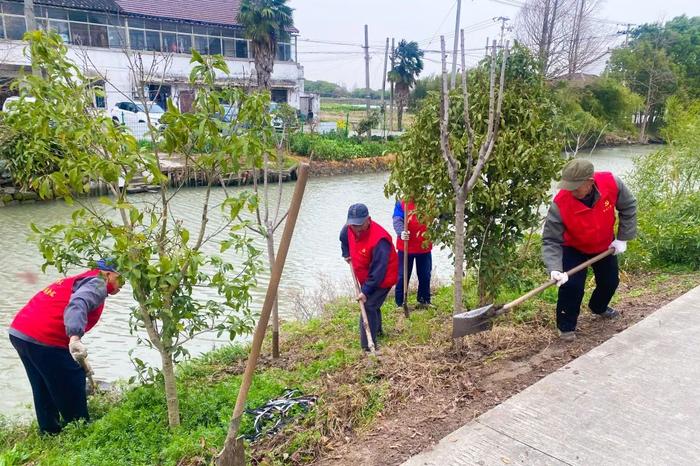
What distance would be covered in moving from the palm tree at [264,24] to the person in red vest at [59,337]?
1979 cm

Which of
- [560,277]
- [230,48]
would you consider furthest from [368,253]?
[230,48]

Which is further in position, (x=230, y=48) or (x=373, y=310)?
(x=230, y=48)

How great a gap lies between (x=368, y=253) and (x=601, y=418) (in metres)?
2.11

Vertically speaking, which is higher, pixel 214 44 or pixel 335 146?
pixel 214 44

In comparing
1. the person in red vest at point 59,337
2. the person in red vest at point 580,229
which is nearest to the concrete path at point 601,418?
the person in red vest at point 580,229

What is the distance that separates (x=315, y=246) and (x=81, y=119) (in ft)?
26.4

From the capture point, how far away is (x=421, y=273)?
5777 mm

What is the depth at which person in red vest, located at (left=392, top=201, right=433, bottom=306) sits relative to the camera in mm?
5312

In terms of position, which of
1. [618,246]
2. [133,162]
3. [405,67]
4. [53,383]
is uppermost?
[405,67]

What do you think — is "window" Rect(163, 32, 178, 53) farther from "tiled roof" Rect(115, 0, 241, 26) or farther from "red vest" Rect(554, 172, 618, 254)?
"red vest" Rect(554, 172, 618, 254)

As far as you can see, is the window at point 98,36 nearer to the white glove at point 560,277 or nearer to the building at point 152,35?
the building at point 152,35

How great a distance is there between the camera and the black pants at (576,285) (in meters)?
4.01

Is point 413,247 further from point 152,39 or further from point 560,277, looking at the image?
point 152,39

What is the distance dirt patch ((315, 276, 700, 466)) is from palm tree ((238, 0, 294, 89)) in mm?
19854
